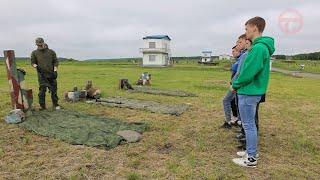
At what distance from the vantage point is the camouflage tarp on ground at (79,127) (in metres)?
7.29

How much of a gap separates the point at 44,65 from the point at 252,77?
7015 millimetres

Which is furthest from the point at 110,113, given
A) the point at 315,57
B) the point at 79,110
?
the point at 315,57

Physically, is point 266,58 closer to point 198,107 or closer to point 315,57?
point 198,107

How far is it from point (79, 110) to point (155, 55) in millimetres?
56781

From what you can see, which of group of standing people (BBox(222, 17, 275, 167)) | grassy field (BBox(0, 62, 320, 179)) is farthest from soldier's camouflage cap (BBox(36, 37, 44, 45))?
group of standing people (BBox(222, 17, 275, 167))

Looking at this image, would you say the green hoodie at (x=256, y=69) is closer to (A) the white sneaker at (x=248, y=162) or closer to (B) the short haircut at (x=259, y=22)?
(B) the short haircut at (x=259, y=22)

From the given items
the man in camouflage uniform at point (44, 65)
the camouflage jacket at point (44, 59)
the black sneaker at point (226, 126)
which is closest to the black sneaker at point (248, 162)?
the black sneaker at point (226, 126)

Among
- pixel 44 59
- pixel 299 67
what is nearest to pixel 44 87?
pixel 44 59

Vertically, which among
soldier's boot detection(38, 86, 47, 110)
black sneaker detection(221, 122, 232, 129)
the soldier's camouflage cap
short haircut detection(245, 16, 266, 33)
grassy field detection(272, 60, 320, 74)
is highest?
short haircut detection(245, 16, 266, 33)

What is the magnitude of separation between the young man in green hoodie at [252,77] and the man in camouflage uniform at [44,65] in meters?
6.62

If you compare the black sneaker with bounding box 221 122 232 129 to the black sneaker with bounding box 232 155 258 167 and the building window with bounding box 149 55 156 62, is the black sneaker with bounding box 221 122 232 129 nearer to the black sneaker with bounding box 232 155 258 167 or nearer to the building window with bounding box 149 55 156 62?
the black sneaker with bounding box 232 155 258 167

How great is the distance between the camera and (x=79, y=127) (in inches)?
327

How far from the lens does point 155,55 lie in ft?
221

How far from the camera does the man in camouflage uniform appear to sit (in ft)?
34.1
